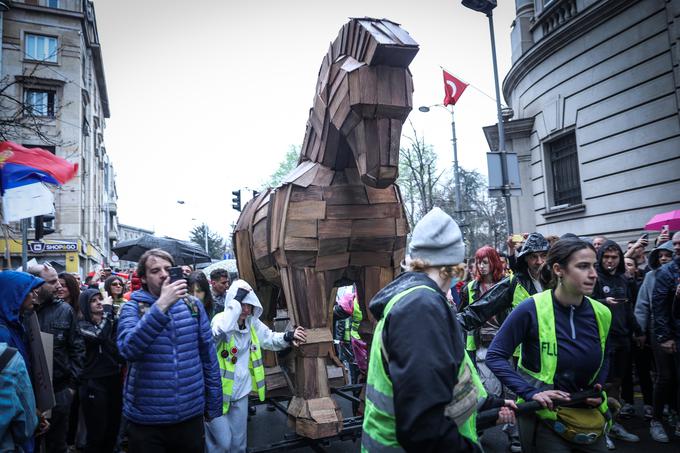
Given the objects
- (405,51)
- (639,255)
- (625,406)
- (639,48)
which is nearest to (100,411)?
(405,51)

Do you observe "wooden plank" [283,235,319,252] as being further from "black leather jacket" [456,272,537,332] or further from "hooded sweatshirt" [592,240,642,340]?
"hooded sweatshirt" [592,240,642,340]

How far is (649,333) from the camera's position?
17.1 ft

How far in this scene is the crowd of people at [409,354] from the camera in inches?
66.9

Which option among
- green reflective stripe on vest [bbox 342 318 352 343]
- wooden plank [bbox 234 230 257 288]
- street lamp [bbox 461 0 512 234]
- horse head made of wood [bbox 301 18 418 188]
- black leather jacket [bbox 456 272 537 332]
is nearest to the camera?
horse head made of wood [bbox 301 18 418 188]

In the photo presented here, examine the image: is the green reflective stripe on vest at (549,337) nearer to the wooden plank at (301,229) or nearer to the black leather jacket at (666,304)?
the wooden plank at (301,229)

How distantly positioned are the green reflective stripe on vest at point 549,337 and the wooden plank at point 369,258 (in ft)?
5.25

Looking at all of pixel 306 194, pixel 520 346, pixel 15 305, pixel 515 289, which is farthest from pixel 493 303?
pixel 15 305

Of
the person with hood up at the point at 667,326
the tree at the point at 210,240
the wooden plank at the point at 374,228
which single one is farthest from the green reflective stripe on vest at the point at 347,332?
the tree at the point at 210,240

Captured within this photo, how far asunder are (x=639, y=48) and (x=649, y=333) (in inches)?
272

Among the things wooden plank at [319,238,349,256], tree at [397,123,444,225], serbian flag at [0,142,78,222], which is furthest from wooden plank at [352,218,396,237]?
tree at [397,123,444,225]

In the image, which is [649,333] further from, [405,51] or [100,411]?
[100,411]

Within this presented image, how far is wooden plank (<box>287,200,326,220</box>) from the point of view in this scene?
3893 millimetres

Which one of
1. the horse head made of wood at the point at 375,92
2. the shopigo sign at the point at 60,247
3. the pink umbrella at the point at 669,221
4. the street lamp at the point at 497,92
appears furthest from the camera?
the shopigo sign at the point at 60,247

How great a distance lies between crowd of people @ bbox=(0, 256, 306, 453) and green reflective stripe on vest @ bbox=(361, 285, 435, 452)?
1.53 m
